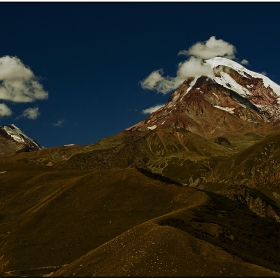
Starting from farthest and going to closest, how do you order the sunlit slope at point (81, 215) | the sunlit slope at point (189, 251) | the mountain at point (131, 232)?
the sunlit slope at point (81, 215), the mountain at point (131, 232), the sunlit slope at point (189, 251)

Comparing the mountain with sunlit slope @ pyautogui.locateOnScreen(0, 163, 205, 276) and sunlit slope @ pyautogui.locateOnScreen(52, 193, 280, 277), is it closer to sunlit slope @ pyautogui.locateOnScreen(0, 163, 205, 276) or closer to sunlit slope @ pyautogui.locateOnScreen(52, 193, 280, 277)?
sunlit slope @ pyautogui.locateOnScreen(52, 193, 280, 277)

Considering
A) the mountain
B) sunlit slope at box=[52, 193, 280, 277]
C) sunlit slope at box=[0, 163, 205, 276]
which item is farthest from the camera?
sunlit slope at box=[0, 163, 205, 276]

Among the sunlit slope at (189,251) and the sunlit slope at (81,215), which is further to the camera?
the sunlit slope at (81,215)

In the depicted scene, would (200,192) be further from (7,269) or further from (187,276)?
(187,276)

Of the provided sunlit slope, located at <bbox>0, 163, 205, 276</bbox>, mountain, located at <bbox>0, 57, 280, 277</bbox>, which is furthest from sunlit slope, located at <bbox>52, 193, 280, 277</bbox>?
sunlit slope, located at <bbox>0, 163, 205, 276</bbox>

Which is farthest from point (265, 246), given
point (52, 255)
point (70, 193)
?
point (70, 193)

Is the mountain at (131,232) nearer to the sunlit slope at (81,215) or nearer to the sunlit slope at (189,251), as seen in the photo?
the sunlit slope at (189,251)

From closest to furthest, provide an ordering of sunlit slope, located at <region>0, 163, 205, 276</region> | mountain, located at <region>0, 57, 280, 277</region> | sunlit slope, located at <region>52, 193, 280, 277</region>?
sunlit slope, located at <region>52, 193, 280, 277</region>, mountain, located at <region>0, 57, 280, 277</region>, sunlit slope, located at <region>0, 163, 205, 276</region>

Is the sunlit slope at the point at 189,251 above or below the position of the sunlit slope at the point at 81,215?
below

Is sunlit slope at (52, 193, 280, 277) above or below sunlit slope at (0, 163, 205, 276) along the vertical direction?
below

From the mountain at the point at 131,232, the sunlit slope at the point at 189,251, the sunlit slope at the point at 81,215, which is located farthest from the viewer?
the sunlit slope at the point at 81,215

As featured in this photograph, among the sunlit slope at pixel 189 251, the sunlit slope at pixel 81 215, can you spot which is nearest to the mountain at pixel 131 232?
the sunlit slope at pixel 189 251

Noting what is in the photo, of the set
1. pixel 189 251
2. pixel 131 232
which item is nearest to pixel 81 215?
pixel 131 232

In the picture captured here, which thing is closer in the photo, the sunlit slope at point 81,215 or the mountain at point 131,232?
the mountain at point 131,232
